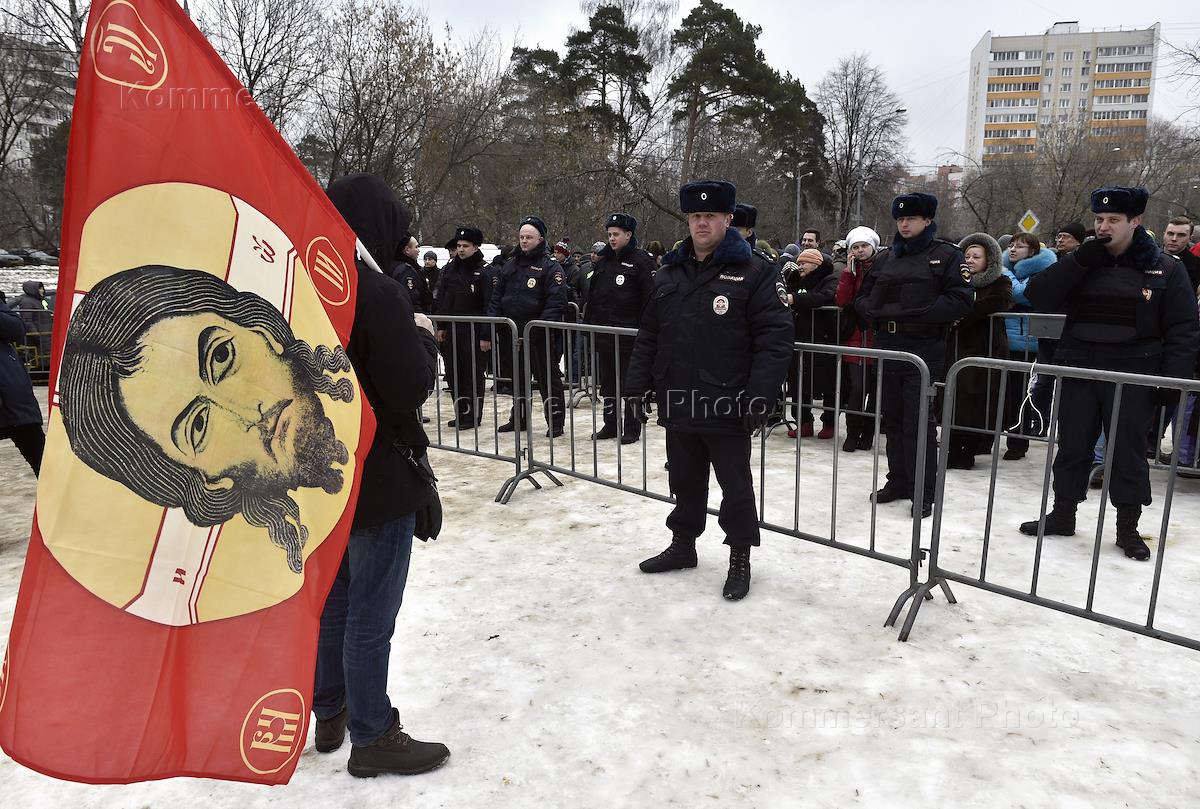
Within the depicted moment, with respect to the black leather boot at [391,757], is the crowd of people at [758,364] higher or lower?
higher

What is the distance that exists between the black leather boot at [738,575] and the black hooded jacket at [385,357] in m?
2.06

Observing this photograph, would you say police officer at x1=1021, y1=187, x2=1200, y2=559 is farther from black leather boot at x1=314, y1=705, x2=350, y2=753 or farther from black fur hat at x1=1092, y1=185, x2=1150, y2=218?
black leather boot at x1=314, y1=705, x2=350, y2=753

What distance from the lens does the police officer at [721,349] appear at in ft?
12.8

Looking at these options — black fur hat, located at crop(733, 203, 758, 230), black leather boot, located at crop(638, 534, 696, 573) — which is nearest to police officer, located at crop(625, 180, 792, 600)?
black leather boot, located at crop(638, 534, 696, 573)

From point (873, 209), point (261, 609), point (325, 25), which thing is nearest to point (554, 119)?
point (325, 25)

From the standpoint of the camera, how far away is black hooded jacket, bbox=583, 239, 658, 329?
770 cm

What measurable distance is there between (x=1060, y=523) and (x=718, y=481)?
2.33m

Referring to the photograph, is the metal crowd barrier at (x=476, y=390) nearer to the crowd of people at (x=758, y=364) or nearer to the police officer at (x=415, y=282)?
the crowd of people at (x=758, y=364)

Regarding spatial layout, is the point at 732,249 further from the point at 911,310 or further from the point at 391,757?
the point at 391,757

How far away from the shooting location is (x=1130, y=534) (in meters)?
4.56

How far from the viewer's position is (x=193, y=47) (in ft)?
6.12

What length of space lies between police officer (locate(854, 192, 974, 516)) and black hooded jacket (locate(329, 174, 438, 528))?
3.67 meters

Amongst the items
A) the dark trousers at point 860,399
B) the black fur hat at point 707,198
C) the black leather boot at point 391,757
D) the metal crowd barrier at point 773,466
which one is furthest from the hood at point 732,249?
the dark trousers at point 860,399

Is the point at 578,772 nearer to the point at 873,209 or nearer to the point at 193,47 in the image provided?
the point at 193,47
